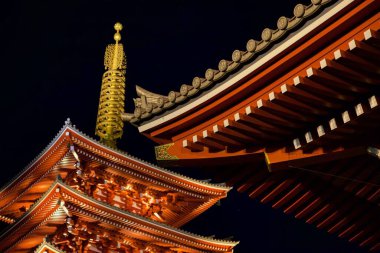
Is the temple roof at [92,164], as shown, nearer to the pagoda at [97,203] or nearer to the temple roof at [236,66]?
the pagoda at [97,203]

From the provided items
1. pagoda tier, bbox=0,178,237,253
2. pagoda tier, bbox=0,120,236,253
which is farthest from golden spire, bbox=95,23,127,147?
pagoda tier, bbox=0,178,237,253

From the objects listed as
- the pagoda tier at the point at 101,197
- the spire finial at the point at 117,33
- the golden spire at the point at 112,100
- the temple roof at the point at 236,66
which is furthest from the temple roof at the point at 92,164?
the temple roof at the point at 236,66

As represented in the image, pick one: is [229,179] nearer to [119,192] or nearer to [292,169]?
[292,169]

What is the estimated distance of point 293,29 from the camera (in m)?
5.49

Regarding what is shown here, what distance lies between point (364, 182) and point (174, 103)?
6.44 ft

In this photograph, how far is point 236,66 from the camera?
19.5ft

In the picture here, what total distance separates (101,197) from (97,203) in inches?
77.2

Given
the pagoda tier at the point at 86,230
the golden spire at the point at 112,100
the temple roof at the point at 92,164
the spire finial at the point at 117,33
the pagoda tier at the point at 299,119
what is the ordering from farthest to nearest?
the spire finial at the point at 117,33
the golden spire at the point at 112,100
the temple roof at the point at 92,164
the pagoda tier at the point at 86,230
the pagoda tier at the point at 299,119

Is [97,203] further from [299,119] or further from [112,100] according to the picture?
[299,119]

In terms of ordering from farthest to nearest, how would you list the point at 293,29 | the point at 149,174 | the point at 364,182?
1. the point at 149,174
2. the point at 364,182
3. the point at 293,29

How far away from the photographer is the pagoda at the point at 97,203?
58.2 feet

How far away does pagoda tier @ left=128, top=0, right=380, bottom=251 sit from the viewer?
17.4 feet

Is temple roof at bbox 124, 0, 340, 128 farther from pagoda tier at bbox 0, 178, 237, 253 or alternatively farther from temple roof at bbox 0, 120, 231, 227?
temple roof at bbox 0, 120, 231, 227

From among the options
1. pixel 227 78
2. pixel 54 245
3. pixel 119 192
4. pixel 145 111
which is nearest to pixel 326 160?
pixel 227 78
